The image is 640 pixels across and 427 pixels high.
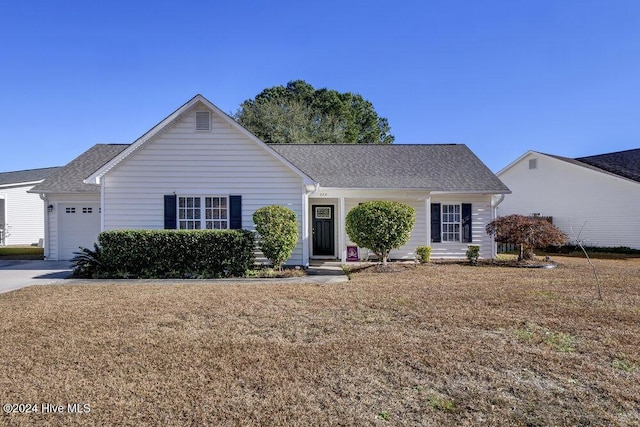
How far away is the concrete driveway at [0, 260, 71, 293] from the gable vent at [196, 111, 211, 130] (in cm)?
604

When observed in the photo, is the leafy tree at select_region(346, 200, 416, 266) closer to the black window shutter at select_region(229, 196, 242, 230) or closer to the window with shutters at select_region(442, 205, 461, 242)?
the black window shutter at select_region(229, 196, 242, 230)

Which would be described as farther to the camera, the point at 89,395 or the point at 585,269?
the point at 585,269

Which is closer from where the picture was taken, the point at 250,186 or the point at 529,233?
the point at 250,186

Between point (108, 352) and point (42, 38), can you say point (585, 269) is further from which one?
point (42, 38)

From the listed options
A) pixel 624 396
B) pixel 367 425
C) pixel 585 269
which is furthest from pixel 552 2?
pixel 367 425

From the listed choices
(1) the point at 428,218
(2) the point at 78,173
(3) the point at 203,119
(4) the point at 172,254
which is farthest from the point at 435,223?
(2) the point at 78,173

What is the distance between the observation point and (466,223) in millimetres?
14828

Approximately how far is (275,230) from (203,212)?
2902 millimetres

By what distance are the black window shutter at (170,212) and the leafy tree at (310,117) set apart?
20154 mm

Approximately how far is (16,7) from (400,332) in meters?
14.3

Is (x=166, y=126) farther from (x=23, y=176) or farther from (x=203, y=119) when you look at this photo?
(x=23, y=176)

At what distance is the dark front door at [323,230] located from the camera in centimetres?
1459

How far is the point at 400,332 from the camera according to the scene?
5.34m

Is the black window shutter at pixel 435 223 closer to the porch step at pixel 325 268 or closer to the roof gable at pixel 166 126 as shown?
the porch step at pixel 325 268
